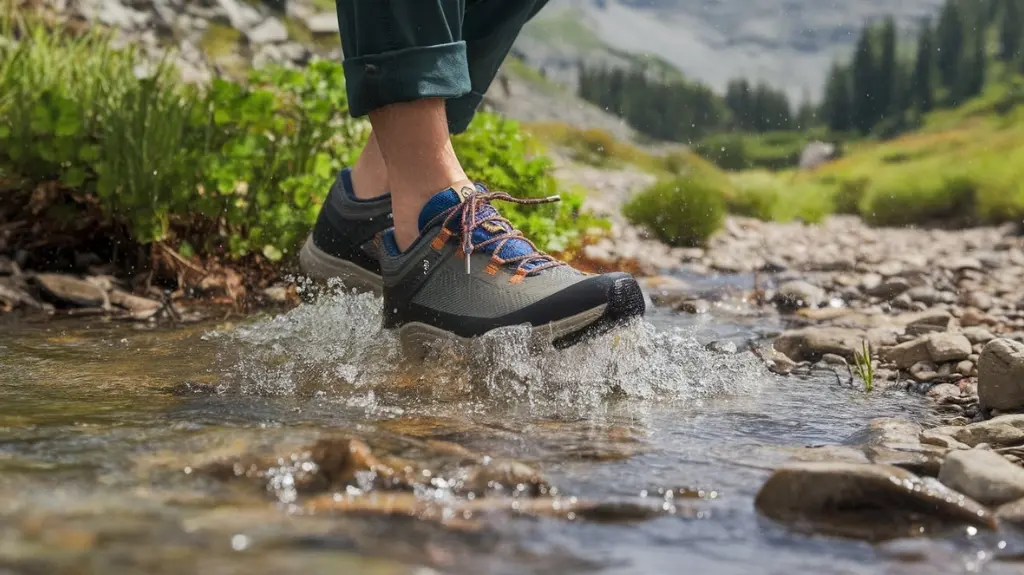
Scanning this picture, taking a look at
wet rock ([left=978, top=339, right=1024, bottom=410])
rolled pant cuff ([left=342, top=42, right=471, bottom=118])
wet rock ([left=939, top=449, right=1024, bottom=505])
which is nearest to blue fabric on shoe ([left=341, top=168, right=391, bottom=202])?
rolled pant cuff ([left=342, top=42, right=471, bottom=118])

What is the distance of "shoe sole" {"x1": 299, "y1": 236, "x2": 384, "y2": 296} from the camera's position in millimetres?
2855

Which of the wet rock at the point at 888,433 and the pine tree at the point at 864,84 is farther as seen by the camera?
the pine tree at the point at 864,84

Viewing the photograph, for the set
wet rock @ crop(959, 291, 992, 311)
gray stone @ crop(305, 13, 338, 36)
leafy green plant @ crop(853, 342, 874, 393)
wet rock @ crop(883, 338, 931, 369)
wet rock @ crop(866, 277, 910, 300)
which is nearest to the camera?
leafy green plant @ crop(853, 342, 874, 393)

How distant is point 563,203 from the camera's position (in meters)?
4.56

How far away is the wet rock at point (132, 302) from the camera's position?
3.58 meters

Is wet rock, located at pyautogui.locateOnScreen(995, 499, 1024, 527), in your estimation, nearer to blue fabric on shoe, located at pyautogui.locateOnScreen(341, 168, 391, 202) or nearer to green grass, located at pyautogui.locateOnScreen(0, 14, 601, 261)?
blue fabric on shoe, located at pyautogui.locateOnScreen(341, 168, 391, 202)

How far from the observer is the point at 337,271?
2.94 m

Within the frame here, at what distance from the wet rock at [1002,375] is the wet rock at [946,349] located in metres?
0.56

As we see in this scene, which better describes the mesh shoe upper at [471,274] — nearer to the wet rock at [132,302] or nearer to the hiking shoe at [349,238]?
the hiking shoe at [349,238]

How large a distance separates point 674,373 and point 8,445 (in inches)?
55.8

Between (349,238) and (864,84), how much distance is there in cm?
3109

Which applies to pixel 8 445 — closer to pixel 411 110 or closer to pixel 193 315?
pixel 411 110

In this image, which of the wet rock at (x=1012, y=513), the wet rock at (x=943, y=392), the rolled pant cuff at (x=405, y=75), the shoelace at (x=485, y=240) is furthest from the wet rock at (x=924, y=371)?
the rolled pant cuff at (x=405, y=75)

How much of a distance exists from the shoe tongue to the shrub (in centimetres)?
660
